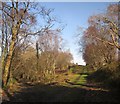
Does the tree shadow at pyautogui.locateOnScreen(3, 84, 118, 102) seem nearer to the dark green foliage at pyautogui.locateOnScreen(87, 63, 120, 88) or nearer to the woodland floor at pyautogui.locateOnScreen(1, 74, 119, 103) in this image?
the woodland floor at pyautogui.locateOnScreen(1, 74, 119, 103)

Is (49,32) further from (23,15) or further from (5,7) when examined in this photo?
(5,7)

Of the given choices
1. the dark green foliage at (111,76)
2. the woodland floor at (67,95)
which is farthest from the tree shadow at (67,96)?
the dark green foliage at (111,76)

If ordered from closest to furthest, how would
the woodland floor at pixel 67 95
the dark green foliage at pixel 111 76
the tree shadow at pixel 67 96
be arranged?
the tree shadow at pixel 67 96
the woodland floor at pixel 67 95
the dark green foliage at pixel 111 76

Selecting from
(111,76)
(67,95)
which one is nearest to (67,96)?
(67,95)

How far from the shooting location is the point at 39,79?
3947cm

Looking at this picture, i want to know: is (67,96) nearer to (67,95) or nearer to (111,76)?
(67,95)

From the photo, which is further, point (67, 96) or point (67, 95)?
point (67, 95)

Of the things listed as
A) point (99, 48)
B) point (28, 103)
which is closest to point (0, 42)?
point (28, 103)

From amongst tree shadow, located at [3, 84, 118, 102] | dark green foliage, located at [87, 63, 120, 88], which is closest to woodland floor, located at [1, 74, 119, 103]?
tree shadow, located at [3, 84, 118, 102]

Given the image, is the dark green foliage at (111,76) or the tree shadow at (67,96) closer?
the tree shadow at (67,96)

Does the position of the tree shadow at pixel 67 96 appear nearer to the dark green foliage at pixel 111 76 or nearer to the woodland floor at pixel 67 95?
the woodland floor at pixel 67 95

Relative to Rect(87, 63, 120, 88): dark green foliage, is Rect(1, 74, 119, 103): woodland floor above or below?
below

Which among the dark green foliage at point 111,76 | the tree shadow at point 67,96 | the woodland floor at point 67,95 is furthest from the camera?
the dark green foliage at point 111,76

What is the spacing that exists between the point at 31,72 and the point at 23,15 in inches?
786
